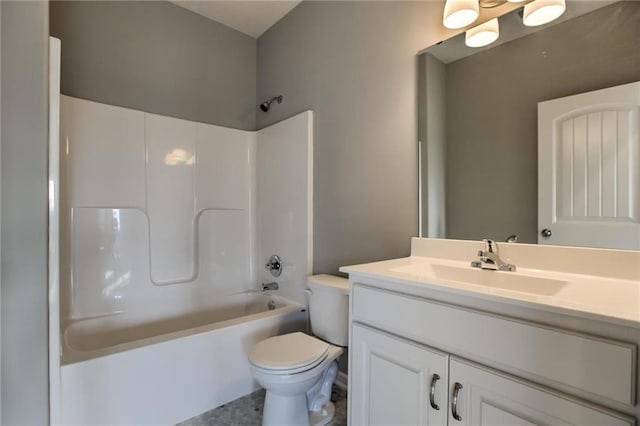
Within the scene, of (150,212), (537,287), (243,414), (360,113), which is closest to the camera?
(537,287)

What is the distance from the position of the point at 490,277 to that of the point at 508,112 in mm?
718

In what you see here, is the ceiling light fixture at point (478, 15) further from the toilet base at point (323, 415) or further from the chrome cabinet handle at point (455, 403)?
the toilet base at point (323, 415)

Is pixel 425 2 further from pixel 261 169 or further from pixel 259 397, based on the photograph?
pixel 259 397

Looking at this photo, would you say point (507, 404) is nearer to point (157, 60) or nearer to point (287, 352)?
point (287, 352)

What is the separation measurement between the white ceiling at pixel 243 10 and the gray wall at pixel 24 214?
4.67 feet

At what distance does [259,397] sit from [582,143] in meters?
2.03

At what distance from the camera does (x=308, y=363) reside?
55.0 inches

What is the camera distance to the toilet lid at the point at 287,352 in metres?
1.37

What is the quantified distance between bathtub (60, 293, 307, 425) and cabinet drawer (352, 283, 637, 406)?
1063 millimetres

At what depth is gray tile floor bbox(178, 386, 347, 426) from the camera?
1.60m

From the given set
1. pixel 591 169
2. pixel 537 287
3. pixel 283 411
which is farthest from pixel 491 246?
pixel 283 411

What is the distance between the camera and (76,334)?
1855 mm

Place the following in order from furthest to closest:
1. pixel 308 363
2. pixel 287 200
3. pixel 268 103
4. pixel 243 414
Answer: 1. pixel 268 103
2. pixel 287 200
3. pixel 243 414
4. pixel 308 363

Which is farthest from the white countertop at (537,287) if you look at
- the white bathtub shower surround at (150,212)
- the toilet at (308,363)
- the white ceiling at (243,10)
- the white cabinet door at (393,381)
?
the white ceiling at (243,10)
